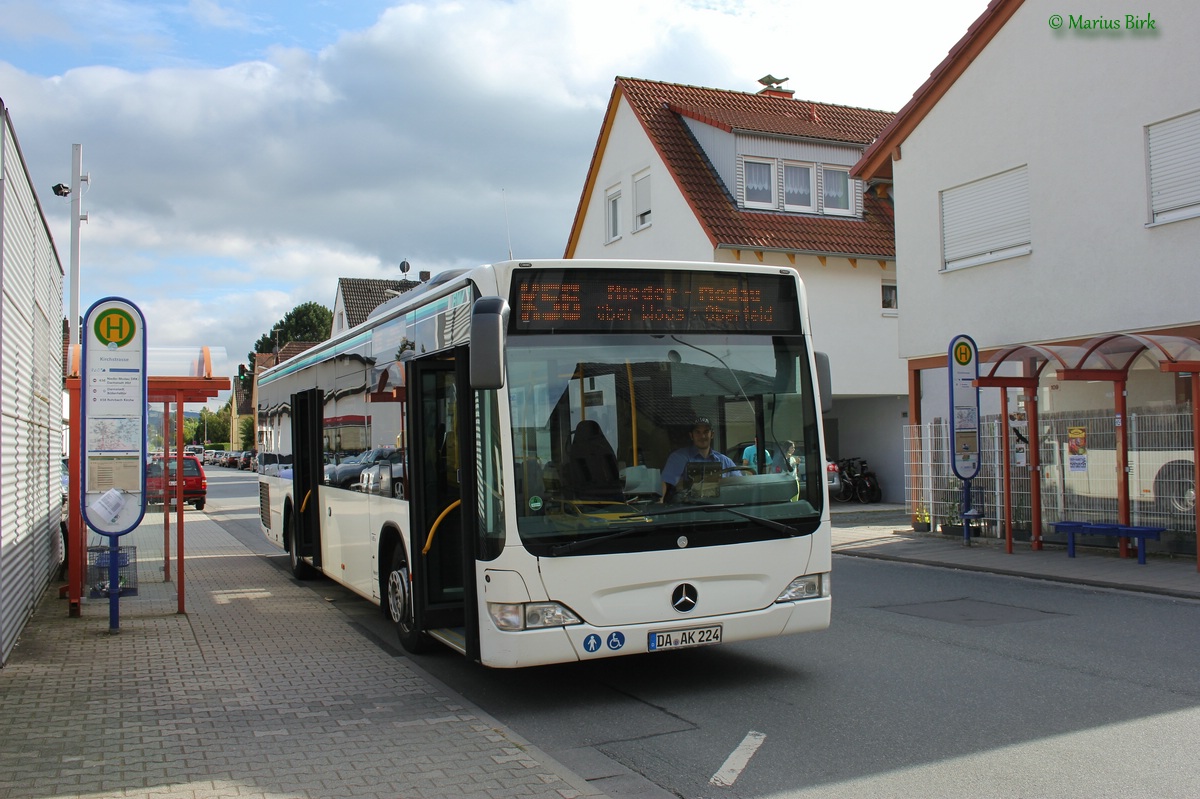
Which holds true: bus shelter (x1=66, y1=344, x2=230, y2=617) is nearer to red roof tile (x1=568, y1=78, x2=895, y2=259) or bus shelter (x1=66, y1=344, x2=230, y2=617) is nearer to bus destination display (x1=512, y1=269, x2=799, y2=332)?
bus destination display (x1=512, y1=269, x2=799, y2=332)

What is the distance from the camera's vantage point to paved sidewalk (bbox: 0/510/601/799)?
214 inches

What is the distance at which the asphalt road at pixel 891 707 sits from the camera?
542cm

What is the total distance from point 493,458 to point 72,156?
1501cm

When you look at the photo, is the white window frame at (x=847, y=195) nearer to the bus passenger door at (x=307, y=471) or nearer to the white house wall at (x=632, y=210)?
the white house wall at (x=632, y=210)

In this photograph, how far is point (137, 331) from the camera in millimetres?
10094

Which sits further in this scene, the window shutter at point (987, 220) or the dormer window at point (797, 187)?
the dormer window at point (797, 187)

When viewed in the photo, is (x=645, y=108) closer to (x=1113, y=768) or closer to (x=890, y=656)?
(x=890, y=656)

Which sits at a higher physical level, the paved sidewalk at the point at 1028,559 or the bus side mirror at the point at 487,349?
the bus side mirror at the point at 487,349

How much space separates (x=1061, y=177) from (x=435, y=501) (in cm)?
1227

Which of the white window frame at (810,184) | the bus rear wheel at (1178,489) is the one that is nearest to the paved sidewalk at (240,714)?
the bus rear wheel at (1178,489)

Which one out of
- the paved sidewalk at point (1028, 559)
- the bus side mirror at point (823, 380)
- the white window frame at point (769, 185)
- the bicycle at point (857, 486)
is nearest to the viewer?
the bus side mirror at point (823, 380)

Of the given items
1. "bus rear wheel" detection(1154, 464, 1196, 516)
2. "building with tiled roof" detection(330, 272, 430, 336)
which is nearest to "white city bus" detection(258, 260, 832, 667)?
"bus rear wheel" detection(1154, 464, 1196, 516)

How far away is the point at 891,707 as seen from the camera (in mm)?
6777

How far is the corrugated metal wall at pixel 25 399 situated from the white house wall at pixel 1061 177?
44.9ft
